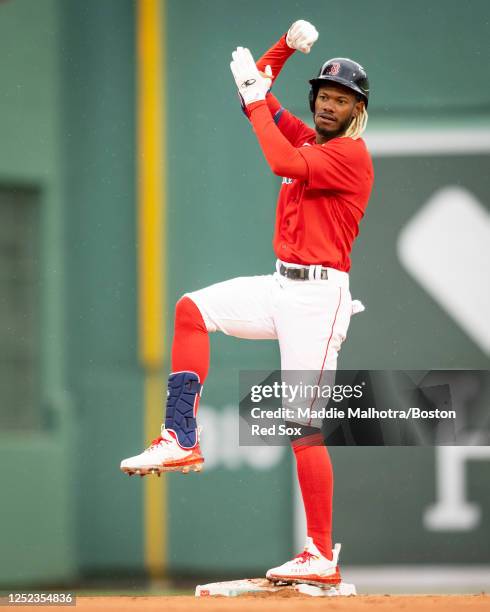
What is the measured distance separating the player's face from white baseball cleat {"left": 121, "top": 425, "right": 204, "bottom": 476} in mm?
1244

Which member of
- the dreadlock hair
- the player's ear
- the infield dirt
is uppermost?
the player's ear

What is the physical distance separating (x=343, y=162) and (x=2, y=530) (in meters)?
4.07

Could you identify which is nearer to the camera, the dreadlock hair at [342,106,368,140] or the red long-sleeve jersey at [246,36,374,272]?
the red long-sleeve jersey at [246,36,374,272]

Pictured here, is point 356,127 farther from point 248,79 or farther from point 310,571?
point 310,571

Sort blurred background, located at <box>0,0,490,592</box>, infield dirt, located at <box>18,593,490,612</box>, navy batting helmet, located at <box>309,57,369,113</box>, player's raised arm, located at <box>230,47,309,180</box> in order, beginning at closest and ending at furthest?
infield dirt, located at <box>18,593,490,612</box>
player's raised arm, located at <box>230,47,309,180</box>
navy batting helmet, located at <box>309,57,369,113</box>
blurred background, located at <box>0,0,490,592</box>

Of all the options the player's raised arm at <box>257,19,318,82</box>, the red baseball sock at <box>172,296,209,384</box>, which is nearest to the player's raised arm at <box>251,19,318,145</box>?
the player's raised arm at <box>257,19,318,82</box>

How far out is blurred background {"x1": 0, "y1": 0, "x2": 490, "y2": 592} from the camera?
7.65m

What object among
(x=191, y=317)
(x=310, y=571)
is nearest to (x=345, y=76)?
(x=191, y=317)

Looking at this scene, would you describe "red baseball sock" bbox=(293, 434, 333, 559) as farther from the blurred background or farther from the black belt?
the blurred background

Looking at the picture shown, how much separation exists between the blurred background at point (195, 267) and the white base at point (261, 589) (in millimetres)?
2896

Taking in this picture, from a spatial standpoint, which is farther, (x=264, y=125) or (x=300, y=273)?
(x=300, y=273)

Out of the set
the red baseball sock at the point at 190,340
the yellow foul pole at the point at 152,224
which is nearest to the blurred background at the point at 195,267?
the yellow foul pole at the point at 152,224

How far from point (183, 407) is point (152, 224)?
3.43 m

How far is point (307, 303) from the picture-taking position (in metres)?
4.57
